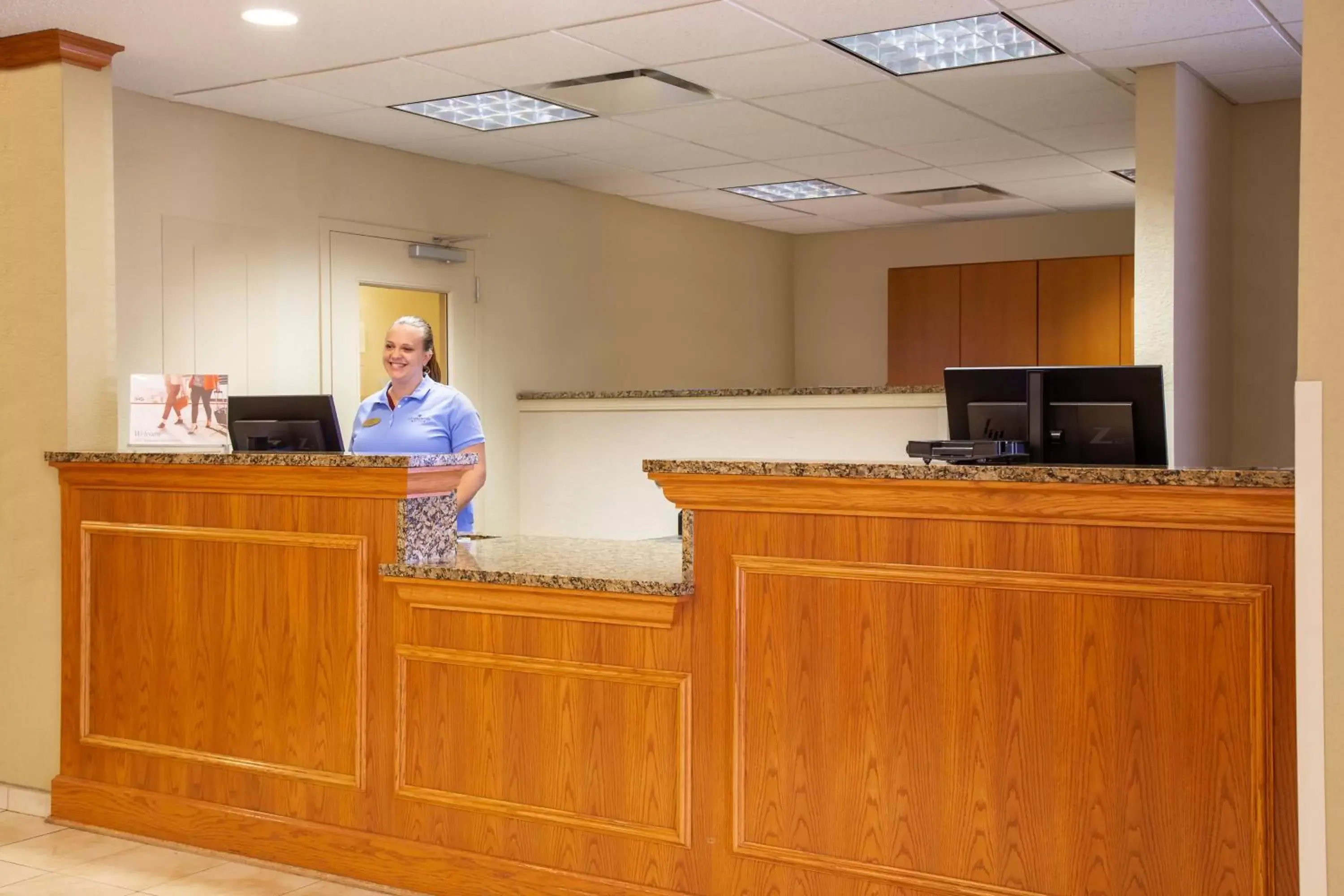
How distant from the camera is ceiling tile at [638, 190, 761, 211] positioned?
27.0ft

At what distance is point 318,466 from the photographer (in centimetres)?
377

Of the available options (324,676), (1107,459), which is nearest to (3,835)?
(324,676)

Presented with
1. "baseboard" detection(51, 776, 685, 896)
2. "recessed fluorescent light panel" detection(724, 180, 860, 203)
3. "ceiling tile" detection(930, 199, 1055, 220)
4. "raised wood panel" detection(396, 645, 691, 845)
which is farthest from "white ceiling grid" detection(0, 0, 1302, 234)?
"baseboard" detection(51, 776, 685, 896)

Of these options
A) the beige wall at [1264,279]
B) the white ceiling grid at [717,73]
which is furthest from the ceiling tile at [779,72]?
the beige wall at [1264,279]

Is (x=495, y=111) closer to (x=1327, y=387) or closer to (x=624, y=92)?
(x=624, y=92)

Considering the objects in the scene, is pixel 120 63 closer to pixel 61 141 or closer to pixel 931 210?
pixel 61 141

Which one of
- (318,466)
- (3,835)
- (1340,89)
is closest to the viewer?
(1340,89)

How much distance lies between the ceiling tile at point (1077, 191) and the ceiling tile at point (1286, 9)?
119 inches

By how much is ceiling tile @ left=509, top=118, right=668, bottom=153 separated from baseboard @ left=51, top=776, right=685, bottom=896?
345 centimetres

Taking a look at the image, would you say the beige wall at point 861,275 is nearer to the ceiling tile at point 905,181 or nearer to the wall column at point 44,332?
the ceiling tile at point 905,181

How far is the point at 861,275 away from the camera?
10016 millimetres

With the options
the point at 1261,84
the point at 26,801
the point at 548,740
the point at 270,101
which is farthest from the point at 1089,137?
the point at 26,801

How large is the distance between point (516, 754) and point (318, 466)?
98 cm

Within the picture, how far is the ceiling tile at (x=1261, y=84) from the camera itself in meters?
5.46
